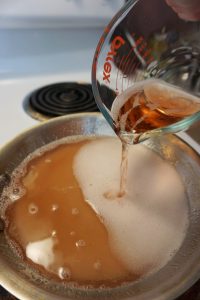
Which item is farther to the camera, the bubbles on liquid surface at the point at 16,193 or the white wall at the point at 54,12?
the white wall at the point at 54,12

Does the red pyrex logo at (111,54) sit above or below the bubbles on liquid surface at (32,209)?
above

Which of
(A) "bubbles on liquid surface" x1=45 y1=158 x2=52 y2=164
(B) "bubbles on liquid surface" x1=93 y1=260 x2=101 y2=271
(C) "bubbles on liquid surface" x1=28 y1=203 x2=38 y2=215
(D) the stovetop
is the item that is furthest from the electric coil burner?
(B) "bubbles on liquid surface" x1=93 y1=260 x2=101 y2=271

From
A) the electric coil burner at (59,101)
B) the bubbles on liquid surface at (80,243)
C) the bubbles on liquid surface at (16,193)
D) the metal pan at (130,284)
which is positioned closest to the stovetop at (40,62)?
the electric coil burner at (59,101)

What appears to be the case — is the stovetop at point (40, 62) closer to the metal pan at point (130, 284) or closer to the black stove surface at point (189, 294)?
the metal pan at point (130, 284)

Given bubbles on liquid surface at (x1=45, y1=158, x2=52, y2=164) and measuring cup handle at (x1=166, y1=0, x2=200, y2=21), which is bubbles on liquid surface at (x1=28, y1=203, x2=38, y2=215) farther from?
measuring cup handle at (x1=166, y1=0, x2=200, y2=21)

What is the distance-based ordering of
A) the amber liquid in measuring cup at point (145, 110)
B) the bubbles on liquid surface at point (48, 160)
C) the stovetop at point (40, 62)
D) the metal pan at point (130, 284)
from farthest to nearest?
the stovetop at point (40, 62), the bubbles on liquid surface at point (48, 160), the amber liquid in measuring cup at point (145, 110), the metal pan at point (130, 284)

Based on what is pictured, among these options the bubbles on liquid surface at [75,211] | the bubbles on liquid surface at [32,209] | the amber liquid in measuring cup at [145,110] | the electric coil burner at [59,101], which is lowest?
the bubbles on liquid surface at [75,211]

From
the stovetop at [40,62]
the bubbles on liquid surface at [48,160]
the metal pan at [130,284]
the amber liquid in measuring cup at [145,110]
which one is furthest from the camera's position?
the stovetop at [40,62]
